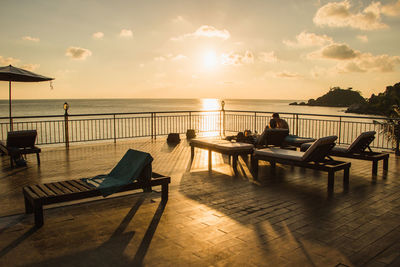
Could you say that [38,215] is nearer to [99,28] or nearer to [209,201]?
[209,201]

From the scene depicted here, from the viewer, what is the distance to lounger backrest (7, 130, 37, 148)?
7.10 m

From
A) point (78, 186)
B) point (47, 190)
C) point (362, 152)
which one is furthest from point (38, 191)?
point (362, 152)

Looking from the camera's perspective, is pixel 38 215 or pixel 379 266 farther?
pixel 38 215

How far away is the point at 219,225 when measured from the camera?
11.9ft

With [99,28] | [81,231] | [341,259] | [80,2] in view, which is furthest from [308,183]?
[99,28]

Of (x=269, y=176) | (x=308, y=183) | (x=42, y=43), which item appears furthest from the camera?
(x=42, y=43)

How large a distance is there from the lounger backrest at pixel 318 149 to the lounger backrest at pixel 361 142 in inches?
38.2

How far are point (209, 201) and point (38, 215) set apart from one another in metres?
2.21

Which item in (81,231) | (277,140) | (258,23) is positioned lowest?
(81,231)

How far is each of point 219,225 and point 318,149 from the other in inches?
107

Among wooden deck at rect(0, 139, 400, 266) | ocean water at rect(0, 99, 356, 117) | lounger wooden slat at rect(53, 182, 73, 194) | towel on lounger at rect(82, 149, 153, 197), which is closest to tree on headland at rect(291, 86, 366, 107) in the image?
ocean water at rect(0, 99, 356, 117)

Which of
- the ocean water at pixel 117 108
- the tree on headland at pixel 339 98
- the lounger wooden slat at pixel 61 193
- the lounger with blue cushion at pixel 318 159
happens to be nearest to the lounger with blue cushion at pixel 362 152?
the lounger with blue cushion at pixel 318 159

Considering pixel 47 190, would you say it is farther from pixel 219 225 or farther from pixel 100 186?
pixel 219 225

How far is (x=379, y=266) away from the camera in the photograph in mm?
2701
